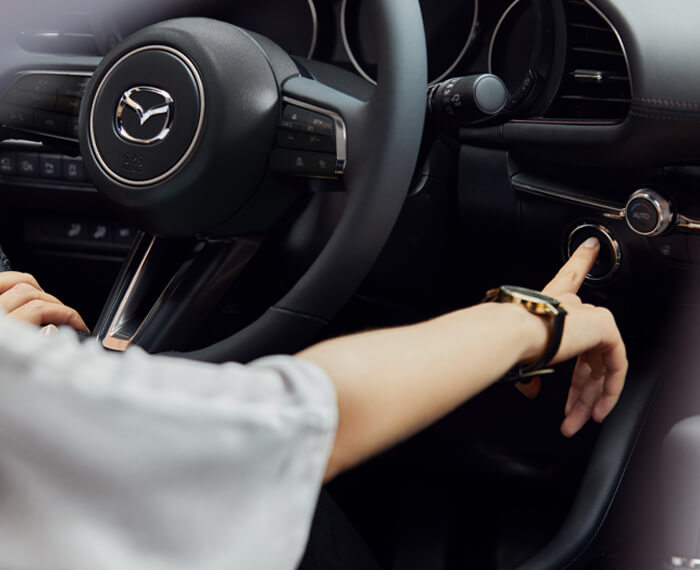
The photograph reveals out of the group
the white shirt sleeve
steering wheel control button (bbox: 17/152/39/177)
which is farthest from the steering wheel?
steering wheel control button (bbox: 17/152/39/177)

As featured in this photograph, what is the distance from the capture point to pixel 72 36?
4.26ft

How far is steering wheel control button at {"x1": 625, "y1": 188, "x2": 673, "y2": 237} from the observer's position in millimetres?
931

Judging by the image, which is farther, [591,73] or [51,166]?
[51,166]

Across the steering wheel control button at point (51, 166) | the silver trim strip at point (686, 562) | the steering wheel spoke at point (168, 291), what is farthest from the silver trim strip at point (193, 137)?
the silver trim strip at point (686, 562)

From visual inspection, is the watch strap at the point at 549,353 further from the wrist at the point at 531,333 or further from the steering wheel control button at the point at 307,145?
the steering wheel control button at the point at 307,145

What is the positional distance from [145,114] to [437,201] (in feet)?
1.46

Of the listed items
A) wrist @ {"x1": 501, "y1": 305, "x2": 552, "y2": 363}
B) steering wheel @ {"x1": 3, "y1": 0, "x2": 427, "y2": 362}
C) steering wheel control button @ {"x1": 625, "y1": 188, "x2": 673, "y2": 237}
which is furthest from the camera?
steering wheel control button @ {"x1": 625, "y1": 188, "x2": 673, "y2": 237}

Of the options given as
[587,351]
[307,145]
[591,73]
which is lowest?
[587,351]

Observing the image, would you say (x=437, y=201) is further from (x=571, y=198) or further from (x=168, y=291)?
(x=168, y=291)

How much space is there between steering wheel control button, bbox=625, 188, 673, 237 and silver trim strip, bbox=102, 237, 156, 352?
557 millimetres

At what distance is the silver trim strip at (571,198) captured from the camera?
3.32 feet

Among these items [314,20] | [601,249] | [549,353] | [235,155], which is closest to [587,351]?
[549,353]

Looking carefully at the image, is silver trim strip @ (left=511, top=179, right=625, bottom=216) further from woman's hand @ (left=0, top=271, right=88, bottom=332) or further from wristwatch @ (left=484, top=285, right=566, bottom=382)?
woman's hand @ (left=0, top=271, right=88, bottom=332)

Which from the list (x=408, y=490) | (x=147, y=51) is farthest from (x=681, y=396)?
(x=147, y=51)
